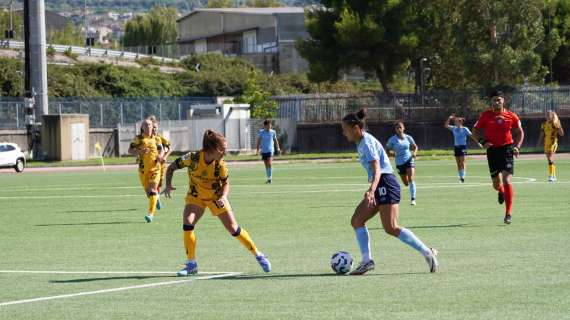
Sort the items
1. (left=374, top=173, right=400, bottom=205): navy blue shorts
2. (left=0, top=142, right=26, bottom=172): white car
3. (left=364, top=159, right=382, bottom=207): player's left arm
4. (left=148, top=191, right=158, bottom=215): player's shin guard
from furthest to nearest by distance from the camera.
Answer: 1. (left=0, top=142, right=26, bottom=172): white car
2. (left=148, top=191, right=158, bottom=215): player's shin guard
3. (left=374, top=173, right=400, bottom=205): navy blue shorts
4. (left=364, top=159, right=382, bottom=207): player's left arm

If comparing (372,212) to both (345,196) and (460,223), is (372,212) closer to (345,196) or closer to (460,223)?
(460,223)

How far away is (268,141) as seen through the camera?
36.0m

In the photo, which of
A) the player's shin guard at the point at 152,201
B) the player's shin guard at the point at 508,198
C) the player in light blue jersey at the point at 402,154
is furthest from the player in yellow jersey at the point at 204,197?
the player in light blue jersey at the point at 402,154

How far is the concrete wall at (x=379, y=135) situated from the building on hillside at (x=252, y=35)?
49649 mm

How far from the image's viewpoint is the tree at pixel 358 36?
72.0 m

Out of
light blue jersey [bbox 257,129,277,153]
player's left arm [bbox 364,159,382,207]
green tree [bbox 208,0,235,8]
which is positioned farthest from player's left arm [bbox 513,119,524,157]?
green tree [bbox 208,0,235,8]

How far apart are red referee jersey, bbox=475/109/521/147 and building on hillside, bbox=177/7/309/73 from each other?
94044 mm

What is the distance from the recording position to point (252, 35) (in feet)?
408

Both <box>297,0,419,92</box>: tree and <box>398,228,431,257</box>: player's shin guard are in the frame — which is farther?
<box>297,0,419,92</box>: tree

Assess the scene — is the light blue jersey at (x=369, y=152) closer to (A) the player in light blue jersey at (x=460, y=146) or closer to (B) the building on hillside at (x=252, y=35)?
(A) the player in light blue jersey at (x=460, y=146)

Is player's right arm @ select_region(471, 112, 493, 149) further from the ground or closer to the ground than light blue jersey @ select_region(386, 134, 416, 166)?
further from the ground

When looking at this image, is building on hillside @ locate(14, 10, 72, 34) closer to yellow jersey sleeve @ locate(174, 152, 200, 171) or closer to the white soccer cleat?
yellow jersey sleeve @ locate(174, 152, 200, 171)

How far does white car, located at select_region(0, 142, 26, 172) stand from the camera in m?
50.6

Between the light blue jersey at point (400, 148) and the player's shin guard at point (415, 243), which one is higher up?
the light blue jersey at point (400, 148)
